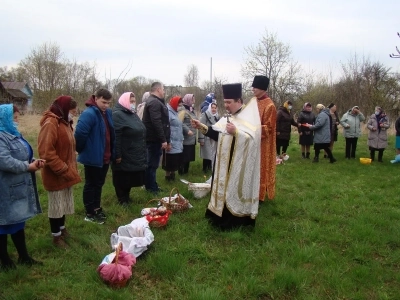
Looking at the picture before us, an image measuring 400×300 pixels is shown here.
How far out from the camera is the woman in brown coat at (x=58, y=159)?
3.91 m

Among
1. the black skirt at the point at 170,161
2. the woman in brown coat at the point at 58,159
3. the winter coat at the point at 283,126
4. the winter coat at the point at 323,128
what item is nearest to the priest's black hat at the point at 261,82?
the black skirt at the point at 170,161

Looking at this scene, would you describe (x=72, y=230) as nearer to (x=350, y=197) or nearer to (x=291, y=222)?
(x=291, y=222)

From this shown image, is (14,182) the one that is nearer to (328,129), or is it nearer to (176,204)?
(176,204)

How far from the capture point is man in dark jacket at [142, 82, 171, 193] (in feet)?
20.4

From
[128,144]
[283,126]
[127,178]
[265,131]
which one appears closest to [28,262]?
[127,178]

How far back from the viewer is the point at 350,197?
660cm

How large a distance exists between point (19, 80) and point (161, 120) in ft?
132

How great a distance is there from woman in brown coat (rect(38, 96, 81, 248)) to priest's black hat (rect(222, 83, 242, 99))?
1975mm

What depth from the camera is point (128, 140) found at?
17.9 ft

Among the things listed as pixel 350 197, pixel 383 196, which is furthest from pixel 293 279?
pixel 383 196

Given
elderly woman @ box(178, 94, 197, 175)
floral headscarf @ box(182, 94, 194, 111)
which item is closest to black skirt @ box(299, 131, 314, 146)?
elderly woman @ box(178, 94, 197, 175)

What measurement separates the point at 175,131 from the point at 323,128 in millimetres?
5311

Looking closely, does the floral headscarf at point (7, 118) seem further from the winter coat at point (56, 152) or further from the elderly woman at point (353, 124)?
the elderly woman at point (353, 124)

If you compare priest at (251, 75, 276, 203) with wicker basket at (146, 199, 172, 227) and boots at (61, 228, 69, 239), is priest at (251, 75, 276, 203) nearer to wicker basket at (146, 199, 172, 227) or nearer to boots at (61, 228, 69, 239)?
wicker basket at (146, 199, 172, 227)
